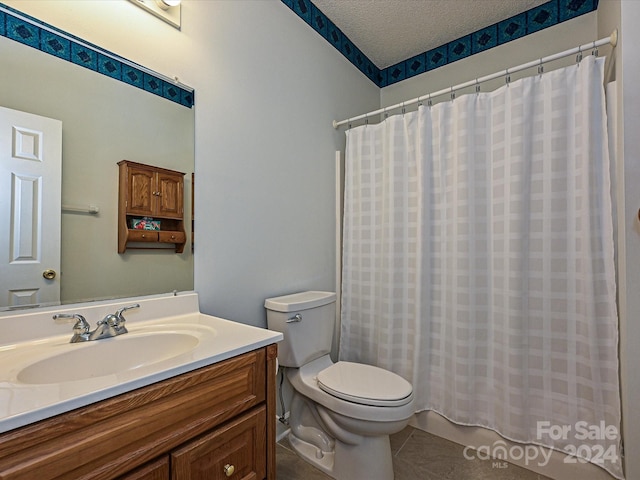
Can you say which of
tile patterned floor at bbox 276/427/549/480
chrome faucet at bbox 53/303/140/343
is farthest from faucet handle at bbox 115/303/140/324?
tile patterned floor at bbox 276/427/549/480

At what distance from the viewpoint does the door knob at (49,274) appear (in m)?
0.99

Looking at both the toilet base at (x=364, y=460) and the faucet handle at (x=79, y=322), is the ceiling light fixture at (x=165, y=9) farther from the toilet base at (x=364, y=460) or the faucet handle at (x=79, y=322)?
the toilet base at (x=364, y=460)

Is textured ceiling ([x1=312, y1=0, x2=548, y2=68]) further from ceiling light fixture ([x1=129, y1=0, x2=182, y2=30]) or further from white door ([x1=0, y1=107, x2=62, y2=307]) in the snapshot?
white door ([x1=0, y1=107, x2=62, y2=307])

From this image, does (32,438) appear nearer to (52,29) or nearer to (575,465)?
(52,29)

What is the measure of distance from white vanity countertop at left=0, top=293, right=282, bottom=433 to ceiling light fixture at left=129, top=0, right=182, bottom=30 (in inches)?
43.3

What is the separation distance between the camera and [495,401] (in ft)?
5.20

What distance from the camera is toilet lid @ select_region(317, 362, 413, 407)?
4.29ft

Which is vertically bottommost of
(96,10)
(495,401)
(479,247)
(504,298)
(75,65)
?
(495,401)

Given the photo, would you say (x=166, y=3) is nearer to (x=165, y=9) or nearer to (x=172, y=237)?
(x=165, y=9)

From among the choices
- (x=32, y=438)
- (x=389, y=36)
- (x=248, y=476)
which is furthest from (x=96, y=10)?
(x=389, y=36)

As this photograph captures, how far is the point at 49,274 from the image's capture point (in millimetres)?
995

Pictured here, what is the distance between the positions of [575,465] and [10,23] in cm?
271

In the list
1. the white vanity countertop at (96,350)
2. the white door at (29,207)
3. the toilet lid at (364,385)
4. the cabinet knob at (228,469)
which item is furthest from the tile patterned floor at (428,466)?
the white door at (29,207)

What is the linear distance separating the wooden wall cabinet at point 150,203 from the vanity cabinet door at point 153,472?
0.73 meters
